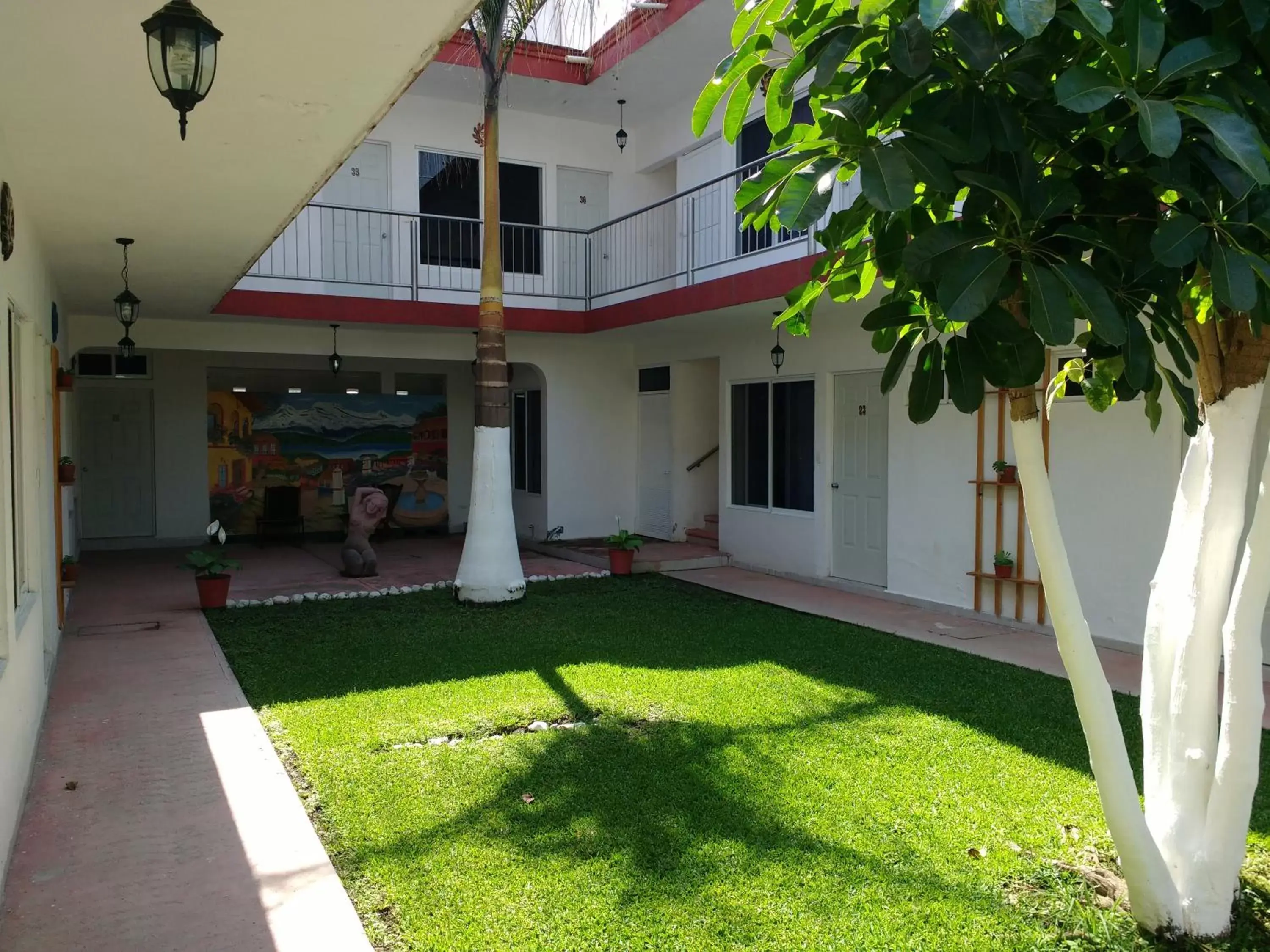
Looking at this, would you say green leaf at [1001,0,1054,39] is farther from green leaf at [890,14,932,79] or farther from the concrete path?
the concrete path

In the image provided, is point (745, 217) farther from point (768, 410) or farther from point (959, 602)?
point (768, 410)

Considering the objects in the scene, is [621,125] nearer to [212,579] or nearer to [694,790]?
[212,579]

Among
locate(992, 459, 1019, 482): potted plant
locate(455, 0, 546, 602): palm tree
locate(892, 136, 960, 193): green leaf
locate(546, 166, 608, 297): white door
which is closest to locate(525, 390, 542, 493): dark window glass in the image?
locate(546, 166, 608, 297): white door

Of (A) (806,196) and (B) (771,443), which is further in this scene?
(B) (771,443)

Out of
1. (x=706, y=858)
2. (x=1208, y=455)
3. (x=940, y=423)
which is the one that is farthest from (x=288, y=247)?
(x=1208, y=455)

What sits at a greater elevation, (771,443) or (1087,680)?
(771,443)

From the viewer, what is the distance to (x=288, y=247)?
39.0ft

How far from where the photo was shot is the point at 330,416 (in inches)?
606

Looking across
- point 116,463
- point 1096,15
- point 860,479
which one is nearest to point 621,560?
point 860,479

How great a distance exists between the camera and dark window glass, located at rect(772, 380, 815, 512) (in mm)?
11062

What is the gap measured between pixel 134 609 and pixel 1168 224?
9.48 m

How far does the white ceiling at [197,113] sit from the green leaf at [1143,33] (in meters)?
2.01

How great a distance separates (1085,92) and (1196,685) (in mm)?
2062

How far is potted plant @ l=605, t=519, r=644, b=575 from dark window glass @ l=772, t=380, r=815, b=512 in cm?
182
